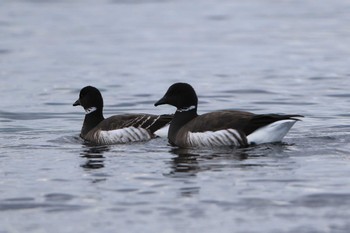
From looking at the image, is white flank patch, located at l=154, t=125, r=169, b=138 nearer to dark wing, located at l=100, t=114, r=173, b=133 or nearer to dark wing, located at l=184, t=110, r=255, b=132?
dark wing, located at l=100, t=114, r=173, b=133

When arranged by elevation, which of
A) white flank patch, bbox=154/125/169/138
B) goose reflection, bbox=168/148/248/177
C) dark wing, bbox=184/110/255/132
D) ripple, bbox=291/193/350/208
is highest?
dark wing, bbox=184/110/255/132

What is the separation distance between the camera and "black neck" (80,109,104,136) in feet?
64.1

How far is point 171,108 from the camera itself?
24.1m

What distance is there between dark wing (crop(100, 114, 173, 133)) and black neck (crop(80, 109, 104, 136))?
20.5 inches

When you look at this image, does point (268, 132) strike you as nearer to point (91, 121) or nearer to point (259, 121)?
point (259, 121)

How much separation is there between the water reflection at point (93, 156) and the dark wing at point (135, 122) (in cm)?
64

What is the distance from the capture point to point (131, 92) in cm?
2659

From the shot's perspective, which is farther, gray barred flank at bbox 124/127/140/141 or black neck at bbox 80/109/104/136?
black neck at bbox 80/109/104/136

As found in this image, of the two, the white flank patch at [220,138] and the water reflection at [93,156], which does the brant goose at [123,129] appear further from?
the white flank patch at [220,138]

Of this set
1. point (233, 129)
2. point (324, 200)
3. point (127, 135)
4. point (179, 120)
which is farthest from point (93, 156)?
point (324, 200)

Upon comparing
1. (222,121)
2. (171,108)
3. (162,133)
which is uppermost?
(222,121)

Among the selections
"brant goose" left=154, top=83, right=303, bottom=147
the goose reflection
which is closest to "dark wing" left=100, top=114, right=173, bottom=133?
"brant goose" left=154, top=83, right=303, bottom=147

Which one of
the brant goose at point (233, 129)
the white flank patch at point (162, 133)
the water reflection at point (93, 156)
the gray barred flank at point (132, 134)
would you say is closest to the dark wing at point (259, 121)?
the brant goose at point (233, 129)

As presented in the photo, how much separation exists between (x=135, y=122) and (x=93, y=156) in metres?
1.83
